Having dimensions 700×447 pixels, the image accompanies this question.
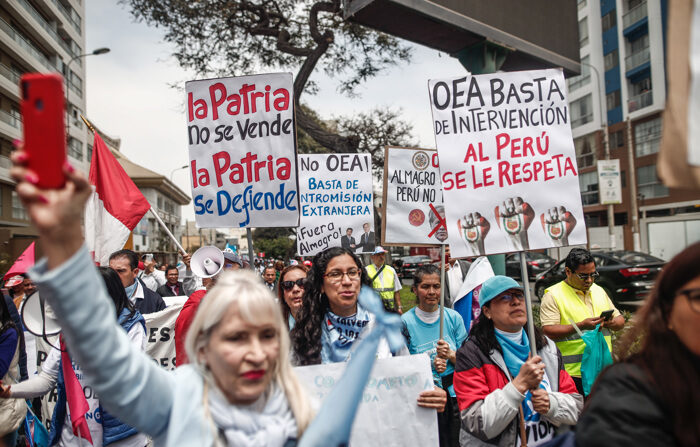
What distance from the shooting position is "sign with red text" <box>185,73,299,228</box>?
13.1ft

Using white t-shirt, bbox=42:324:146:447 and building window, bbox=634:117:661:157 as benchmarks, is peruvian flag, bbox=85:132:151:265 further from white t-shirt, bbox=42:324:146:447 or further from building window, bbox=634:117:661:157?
building window, bbox=634:117:661:157

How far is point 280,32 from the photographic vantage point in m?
13.4

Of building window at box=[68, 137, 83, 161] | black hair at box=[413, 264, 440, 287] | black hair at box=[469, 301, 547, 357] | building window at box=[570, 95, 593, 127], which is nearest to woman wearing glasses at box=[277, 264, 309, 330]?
black hair at box=[413, 264, 440, 287]

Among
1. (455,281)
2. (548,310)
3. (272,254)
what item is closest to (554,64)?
(455,281)

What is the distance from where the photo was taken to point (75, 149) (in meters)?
41.3

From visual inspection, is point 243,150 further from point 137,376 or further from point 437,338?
point 137,376

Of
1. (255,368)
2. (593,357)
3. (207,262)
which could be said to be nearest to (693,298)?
(255,368)

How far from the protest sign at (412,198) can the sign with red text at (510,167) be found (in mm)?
1571

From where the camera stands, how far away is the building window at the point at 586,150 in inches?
1527

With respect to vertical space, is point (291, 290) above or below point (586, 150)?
below

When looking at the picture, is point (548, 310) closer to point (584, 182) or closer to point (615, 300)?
point (615, 300)

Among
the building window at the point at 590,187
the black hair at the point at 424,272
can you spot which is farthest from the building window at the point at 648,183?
the black hair at the point at 424,272

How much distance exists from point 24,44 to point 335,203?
3715cm

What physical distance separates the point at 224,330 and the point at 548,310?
370cm
